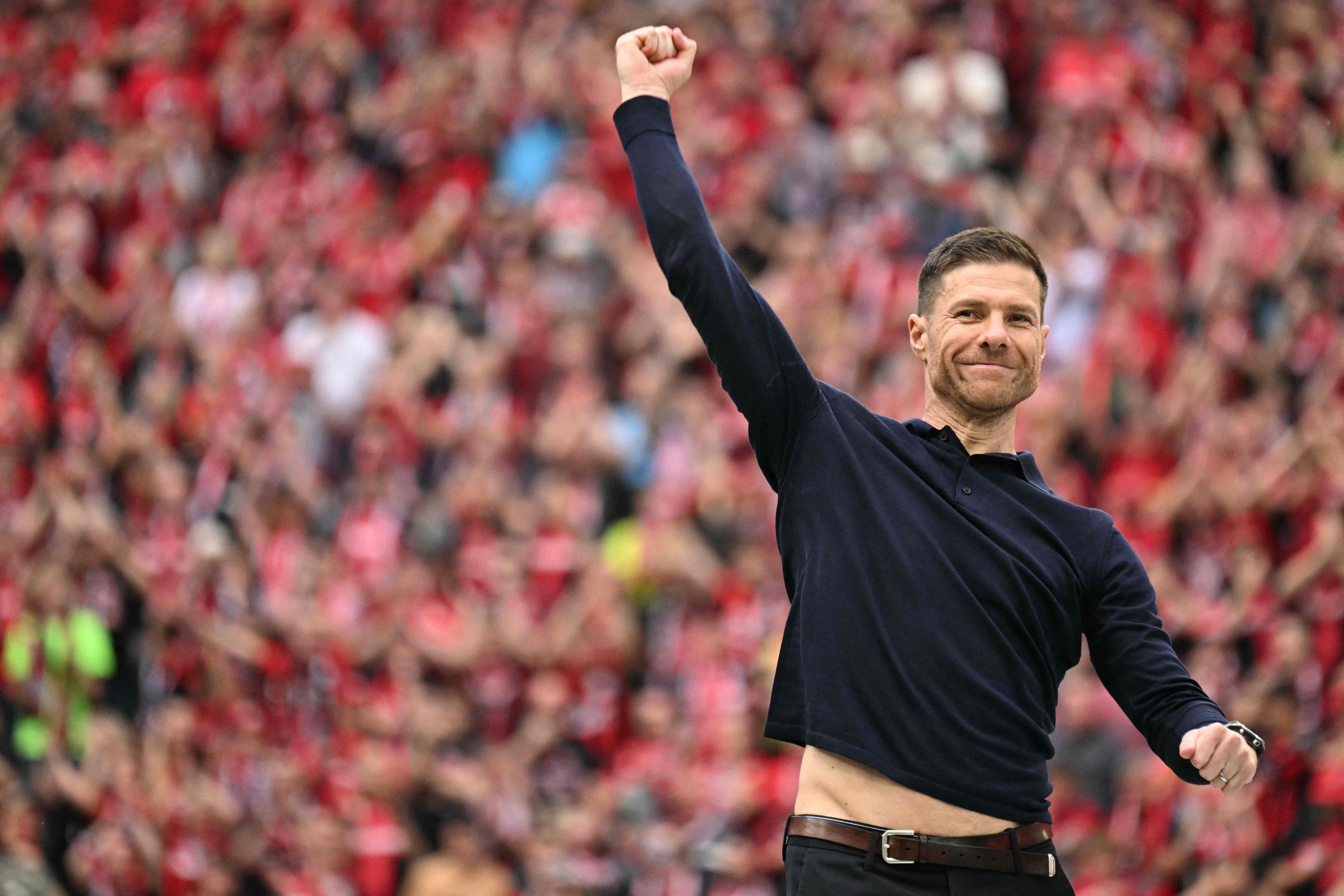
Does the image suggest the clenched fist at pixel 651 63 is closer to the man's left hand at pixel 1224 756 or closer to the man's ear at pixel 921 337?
the man's ear at pixel 921 337

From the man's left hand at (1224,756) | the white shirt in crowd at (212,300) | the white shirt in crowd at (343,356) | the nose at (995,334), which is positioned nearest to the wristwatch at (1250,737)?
the man's left hand at (1224,756)

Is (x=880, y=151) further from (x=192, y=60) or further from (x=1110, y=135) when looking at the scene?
(x=192, y=60)

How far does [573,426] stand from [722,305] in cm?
490

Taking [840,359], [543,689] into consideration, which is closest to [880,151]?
[840,359]

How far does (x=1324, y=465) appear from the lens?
6059 millimetres

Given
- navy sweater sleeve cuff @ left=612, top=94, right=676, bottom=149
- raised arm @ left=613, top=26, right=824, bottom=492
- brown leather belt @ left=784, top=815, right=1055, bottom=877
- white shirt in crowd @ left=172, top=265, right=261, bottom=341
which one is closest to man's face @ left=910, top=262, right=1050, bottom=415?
raised arm @ left=613, top=26, right=824, bottom=492

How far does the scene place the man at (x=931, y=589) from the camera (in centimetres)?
207

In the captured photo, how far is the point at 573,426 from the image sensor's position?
7.01 meters

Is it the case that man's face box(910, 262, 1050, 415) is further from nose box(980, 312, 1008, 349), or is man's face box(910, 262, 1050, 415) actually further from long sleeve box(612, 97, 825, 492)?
long sleeve box(612, 97, 825, 492)

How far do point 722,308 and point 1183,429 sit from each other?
186 inches

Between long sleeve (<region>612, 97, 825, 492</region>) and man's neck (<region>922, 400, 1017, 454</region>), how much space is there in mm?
217

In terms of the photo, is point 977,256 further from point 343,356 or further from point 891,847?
point 343,356

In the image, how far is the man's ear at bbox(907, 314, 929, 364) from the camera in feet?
7.71

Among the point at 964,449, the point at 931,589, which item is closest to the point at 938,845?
the point at 931,589
